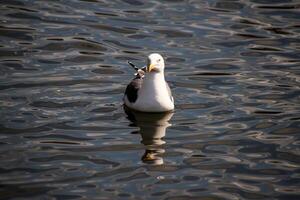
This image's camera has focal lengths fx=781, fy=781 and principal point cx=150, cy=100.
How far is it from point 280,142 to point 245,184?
68.3 inches

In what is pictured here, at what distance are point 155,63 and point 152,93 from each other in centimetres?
52

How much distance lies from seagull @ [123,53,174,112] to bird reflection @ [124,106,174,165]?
108 mm

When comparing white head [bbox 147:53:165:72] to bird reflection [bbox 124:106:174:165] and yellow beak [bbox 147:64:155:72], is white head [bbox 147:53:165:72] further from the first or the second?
bird reflection [bbox 124:106:174:165]

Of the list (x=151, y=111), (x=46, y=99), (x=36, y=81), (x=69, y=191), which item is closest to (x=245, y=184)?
(x=69, y=191)

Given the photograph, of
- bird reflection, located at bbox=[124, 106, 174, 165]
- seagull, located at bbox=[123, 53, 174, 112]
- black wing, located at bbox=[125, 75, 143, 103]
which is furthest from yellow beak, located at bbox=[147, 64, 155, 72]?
bird reflection, located at bbox=[124, 106, 174, 165]

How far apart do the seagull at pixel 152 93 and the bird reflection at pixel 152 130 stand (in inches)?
4.3

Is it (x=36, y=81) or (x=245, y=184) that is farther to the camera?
(x=36, y=81)

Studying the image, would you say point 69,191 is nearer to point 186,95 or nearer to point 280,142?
point 280,142

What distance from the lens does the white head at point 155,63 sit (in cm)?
1294

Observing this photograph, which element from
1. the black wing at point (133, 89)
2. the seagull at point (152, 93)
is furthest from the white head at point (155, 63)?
the black wing at point (133, 89)

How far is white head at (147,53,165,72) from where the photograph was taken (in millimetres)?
12938

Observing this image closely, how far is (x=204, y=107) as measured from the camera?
13.1 meters

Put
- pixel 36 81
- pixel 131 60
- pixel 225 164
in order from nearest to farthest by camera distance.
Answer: pixel 225 164
pixel 36 81
pixel 131 60

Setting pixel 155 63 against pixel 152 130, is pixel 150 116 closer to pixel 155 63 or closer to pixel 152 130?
pixel 152 130
